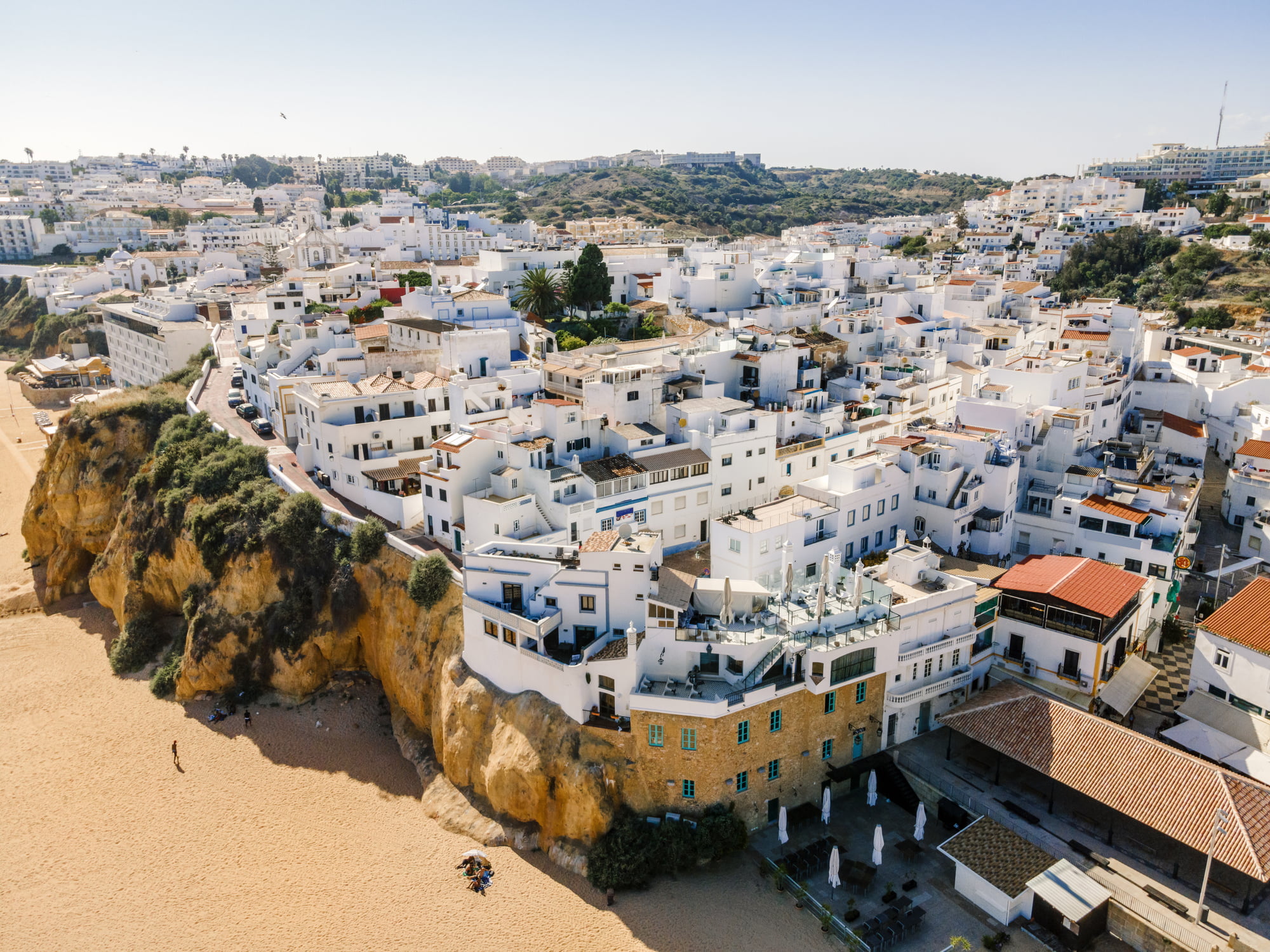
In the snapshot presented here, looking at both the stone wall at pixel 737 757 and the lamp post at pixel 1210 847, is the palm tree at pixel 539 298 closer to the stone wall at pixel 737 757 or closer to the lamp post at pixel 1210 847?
the stone wall at pixel 737 757

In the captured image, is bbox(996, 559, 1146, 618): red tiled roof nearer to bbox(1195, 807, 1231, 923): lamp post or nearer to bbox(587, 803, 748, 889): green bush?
bbox(1195, 807, 1231, 923): lamp post

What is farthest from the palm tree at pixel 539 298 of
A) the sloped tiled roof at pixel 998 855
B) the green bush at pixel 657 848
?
the sloped tiled roof at pixel 998 855

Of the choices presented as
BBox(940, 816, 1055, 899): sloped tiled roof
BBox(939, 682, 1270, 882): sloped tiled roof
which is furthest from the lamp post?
BBox(940, 816, 1055, 899): sloped tiled roof

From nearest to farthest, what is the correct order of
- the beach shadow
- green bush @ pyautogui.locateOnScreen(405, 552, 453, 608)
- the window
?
the window, the beach shadow, green bush @ pyautogui.locateOnScreen(405, 552, 453, 608)

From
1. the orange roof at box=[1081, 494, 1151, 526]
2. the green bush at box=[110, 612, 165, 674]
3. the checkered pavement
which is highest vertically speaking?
the orange roof at box=[1081, 494, 1151, 526]

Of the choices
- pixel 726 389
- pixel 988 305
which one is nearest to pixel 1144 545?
pixel 726 389

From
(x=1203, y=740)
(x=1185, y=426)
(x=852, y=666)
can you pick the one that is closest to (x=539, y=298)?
(x=852, y=666)
